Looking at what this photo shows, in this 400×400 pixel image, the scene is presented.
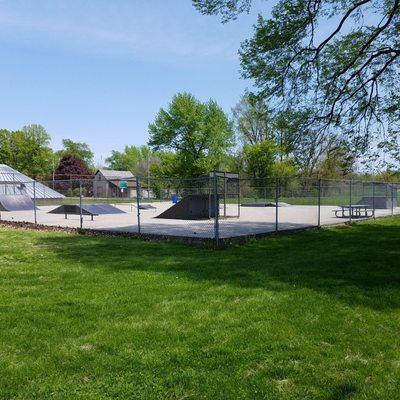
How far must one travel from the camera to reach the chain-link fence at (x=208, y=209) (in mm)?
14788

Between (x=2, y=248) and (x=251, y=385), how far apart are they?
9254mm

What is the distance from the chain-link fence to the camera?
14788 millimetres

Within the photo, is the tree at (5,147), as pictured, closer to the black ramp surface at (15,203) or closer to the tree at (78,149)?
the tree at (78,149)

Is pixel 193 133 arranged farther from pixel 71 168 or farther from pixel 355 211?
pixel 355 211

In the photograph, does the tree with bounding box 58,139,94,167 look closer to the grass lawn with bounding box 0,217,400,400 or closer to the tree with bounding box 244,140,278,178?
the tree with bounding box 244,140,278,178

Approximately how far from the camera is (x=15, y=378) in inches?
147

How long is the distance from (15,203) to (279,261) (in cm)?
2462

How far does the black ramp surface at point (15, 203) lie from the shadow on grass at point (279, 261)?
16.4 meters

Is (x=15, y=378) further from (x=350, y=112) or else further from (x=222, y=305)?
(x=350, y=112)

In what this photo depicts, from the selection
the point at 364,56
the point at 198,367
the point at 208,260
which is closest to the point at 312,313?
the point at 198,367

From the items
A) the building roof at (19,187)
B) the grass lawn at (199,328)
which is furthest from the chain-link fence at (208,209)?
the grass lawn at (199,328)

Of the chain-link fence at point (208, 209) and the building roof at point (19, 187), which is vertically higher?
the building roof at point (19, 187)

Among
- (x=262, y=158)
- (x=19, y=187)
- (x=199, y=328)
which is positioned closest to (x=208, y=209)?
(x=199, y=328)

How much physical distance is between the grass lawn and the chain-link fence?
141 inches
